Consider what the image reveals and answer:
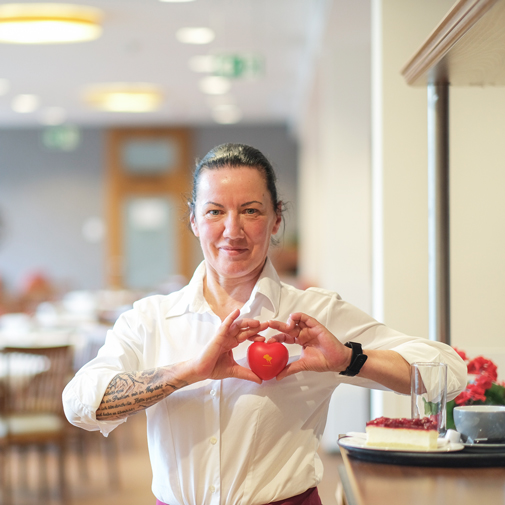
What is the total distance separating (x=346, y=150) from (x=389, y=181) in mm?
2849

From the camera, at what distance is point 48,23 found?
7.02 meters

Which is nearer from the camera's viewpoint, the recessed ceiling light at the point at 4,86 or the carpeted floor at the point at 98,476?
the carpeted floor at the point at 98,476

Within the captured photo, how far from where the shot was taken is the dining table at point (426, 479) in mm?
1364

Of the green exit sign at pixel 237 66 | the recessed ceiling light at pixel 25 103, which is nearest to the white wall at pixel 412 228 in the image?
the green exit sign at pixel 237 66

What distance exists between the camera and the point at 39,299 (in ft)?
35.3

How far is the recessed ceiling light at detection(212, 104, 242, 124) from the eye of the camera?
12.3m

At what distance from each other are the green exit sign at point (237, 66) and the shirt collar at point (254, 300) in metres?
5.16

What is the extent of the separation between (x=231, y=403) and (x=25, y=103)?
10.9m

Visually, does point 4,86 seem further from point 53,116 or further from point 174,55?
point 174,55

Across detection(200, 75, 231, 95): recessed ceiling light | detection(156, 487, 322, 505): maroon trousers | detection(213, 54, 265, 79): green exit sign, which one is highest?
detection(200, 75, 231, 95): recessed ceiling light

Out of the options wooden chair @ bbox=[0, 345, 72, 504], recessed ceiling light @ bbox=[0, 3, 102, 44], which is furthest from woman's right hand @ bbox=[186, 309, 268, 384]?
recessed ceiling light @ bbox=[0, 3, 102, 44]

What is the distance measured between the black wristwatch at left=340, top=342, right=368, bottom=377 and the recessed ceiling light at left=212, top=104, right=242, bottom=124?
10.7 m

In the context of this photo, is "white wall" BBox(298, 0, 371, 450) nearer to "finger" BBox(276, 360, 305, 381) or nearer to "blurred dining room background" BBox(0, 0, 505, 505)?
"blurred dining room background" BBox(0, 0, 505, 505)

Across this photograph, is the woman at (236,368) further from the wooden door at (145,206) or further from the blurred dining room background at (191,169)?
the wooden door at (145,206)
